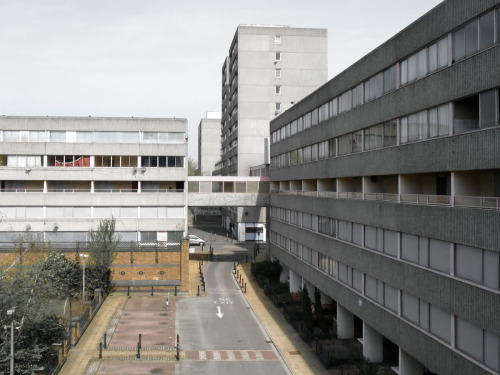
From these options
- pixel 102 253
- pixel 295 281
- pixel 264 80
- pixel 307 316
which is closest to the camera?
pixel 307 316

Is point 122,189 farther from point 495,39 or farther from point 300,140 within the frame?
point 495,39

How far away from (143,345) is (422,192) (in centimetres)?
2033

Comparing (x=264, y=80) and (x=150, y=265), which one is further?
(x=264, y=80)

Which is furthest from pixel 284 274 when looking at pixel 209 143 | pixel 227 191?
pixel 209 143

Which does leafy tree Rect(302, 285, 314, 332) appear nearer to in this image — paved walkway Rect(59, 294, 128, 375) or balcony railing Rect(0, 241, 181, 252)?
paved walkway Rect(59, 294, 128, 375)

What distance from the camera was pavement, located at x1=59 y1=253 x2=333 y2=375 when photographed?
32.4 meters

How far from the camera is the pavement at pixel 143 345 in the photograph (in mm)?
32438

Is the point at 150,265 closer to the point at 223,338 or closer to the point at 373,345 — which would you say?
the point at 223,338

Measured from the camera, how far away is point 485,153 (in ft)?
69.1

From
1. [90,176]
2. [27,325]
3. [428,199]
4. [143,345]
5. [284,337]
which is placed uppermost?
[90,176]

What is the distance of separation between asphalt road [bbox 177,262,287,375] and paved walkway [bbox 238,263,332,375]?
67cm

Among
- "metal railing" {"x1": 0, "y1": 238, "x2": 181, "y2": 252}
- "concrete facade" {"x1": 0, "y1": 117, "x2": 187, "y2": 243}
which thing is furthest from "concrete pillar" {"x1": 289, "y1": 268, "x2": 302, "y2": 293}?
"concrete facade" {"x1": 0, "y1": 117, "x2": 187, "y2": 243}

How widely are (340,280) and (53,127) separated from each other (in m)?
36.0

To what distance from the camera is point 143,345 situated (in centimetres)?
3675
